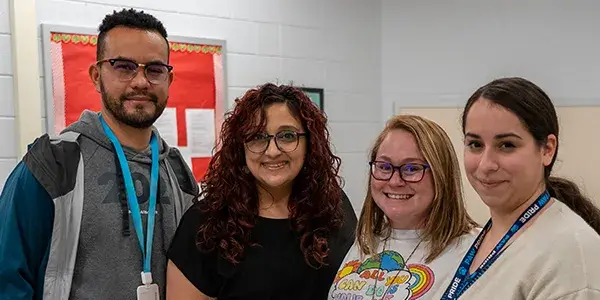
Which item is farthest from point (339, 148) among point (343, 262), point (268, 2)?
point (343, 262)

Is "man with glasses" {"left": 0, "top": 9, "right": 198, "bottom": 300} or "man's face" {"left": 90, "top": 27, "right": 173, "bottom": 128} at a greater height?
"man's face" {"left": 90, "top": 27, "right": 173, "bottom": 128}

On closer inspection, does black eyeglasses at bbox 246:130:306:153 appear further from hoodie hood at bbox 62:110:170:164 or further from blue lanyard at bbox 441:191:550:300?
blue lanyard at bbox 441:191:550:300

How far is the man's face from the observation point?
73.6 inches

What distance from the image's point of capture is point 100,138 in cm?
191

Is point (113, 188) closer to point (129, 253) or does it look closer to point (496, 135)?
point (129, 253)

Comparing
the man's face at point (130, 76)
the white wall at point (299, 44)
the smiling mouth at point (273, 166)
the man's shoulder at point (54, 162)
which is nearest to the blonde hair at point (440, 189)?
the smiling mouth at point (273, 166)

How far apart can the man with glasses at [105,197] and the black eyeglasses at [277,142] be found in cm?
35

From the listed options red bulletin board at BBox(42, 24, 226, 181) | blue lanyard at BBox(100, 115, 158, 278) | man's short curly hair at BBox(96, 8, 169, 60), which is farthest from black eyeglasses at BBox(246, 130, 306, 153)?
red bulletin board at BBox(42, 24, 226, 181)

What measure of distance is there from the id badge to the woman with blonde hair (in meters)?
0.55

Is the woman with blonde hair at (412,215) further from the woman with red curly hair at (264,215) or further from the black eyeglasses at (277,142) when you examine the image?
the black eyeglasses at (277,142)

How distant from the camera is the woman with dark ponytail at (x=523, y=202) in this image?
3.99 ft

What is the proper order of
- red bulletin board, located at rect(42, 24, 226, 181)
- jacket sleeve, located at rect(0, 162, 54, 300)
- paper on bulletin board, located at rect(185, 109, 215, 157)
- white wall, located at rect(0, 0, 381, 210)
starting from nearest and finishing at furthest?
jacket sleeve, located at rect(0, 162, 54, 300) → red bulletin board, located at rect(42, 24, 226, 181) → white wall, located at rect(0, 0, 381, 210) → paper on bulletin board, located at rect(185, 109, 215, 157)

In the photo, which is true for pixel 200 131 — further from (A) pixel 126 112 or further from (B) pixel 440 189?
(B) pixel 440 189

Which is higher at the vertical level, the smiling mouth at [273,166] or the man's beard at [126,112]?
the man's beard at [126,112]
